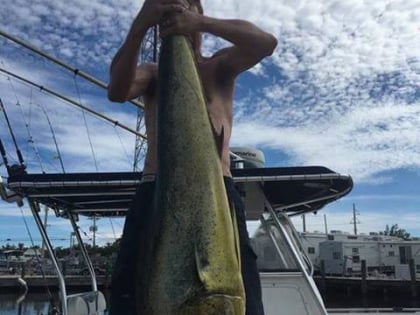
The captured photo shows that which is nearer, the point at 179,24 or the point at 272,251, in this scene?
the point at 179,24

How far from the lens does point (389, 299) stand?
37.8 m

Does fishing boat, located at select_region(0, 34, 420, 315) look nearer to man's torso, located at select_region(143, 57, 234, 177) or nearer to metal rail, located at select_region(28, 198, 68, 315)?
metal rail, located at select_region(28, 198, 68, 315)

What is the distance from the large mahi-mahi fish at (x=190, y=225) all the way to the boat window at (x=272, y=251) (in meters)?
4.82

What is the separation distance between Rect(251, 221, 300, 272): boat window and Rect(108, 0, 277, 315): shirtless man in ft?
13.3

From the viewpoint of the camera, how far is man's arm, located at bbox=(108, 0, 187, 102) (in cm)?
244

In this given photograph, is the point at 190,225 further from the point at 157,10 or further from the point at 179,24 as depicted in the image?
the point at 157,10

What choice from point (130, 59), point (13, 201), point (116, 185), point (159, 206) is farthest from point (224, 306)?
point (13, 201)

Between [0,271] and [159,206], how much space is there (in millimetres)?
63243

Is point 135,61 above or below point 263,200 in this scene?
below

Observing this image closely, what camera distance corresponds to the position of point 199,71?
2434 millimetres

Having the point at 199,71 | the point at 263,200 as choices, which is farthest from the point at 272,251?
the point at 199,71

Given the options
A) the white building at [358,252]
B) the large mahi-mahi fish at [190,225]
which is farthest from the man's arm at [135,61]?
the white building at [358,252]

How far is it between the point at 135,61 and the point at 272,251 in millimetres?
4752

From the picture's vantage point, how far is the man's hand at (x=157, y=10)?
241 centimetres
